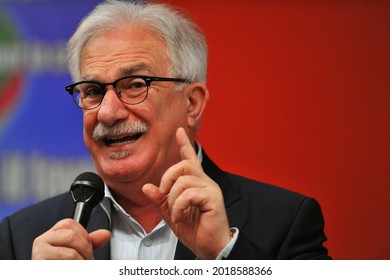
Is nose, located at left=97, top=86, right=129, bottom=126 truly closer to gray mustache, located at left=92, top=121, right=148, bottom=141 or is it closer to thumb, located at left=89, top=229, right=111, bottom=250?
gray mustache, located at left=92, top=121, right=148, bottom=141

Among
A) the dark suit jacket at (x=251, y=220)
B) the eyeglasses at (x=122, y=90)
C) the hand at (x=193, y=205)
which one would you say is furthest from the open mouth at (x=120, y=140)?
the hand at (x=193, y=205)

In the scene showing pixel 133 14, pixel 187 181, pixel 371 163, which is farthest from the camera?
pixel 371 163

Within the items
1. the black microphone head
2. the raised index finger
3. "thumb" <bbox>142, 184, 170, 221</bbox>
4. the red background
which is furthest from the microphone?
the red background

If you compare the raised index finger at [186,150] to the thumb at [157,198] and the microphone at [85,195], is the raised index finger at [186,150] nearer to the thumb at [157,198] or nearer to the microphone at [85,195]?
the thumb at [157,198]

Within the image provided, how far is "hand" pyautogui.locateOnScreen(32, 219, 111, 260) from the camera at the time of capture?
1255mm

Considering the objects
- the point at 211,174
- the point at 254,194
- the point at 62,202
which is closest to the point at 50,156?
the point at 62,202

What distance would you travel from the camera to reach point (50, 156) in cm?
206

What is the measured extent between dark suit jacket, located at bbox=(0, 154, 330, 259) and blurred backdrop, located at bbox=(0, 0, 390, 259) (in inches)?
6.8

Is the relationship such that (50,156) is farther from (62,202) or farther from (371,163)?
(371,163)

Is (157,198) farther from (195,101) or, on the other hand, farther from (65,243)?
(195,101)

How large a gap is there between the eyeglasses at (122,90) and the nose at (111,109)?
0.05 feet

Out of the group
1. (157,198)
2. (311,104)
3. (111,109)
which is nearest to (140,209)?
(111,109)

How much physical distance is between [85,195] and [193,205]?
26 centimetres

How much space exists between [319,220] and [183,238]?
567 mm
